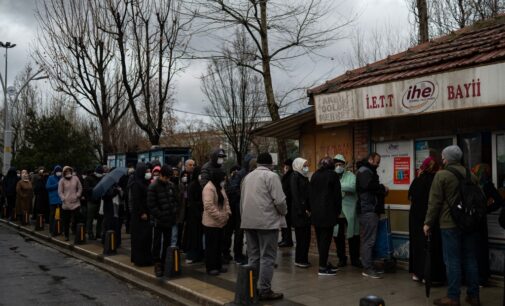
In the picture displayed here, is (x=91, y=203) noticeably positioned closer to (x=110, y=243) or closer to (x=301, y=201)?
(x=110, y=243)

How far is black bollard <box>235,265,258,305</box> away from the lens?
639 centimetres

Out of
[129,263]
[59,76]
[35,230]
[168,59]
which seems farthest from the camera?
[59,76]

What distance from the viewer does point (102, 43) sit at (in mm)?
22391

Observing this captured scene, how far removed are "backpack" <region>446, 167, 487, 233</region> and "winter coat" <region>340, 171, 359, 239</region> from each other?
2.58m

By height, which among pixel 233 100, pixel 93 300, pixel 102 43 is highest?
pixel 102 43

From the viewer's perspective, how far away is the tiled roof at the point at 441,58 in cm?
691

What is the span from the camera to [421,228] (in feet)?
24.0

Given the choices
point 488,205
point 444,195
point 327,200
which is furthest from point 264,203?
point 488,205

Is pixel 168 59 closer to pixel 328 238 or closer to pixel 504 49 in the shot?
pixel 328 238

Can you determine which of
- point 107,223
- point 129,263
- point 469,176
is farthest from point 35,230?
point 469,176

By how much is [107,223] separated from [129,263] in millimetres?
2239

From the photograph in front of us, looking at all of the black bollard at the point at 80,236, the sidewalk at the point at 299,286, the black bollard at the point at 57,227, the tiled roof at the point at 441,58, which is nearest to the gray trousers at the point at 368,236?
the sidewalk at the point at 299,286

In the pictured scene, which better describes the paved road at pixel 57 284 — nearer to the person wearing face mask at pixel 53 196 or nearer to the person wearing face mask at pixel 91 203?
the person wearing face mask at pixel 91 203

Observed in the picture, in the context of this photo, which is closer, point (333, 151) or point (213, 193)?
point (213, 193)
